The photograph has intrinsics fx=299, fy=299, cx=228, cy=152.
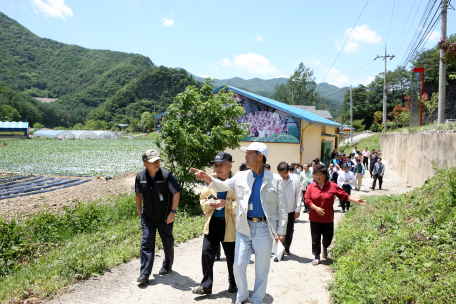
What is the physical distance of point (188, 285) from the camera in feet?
15.3

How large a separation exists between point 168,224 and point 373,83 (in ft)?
250

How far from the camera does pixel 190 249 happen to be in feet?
21.3

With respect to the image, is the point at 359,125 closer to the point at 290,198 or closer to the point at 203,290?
the point at 290,198

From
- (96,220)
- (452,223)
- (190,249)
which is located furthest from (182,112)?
(452,223)

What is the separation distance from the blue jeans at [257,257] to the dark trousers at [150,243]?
1596 millimetres

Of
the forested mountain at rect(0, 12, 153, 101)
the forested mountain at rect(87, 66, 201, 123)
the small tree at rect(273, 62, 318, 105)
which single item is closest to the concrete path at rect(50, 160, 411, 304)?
the small tree at rect(273, 62, 318, 105)

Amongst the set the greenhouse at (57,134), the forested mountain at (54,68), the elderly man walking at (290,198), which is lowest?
the elderly man walking at (290,198)

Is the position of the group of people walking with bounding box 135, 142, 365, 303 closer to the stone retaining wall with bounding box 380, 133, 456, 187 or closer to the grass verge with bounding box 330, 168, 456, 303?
the grass verge with bounding box 330, 168, 456, 303

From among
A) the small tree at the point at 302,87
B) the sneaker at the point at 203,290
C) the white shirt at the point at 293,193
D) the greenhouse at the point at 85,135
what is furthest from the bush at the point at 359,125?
the greenhouse at the point at 85,135

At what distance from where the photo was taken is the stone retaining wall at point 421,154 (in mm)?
9948

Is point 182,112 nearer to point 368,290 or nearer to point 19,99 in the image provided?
point 368,290

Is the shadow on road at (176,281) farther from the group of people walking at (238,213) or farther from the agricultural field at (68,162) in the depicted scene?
the agricultural field at (68,162)

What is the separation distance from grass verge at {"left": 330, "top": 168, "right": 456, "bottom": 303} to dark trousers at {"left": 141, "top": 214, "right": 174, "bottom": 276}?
262cm

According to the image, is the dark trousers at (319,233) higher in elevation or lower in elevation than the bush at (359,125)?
lower
